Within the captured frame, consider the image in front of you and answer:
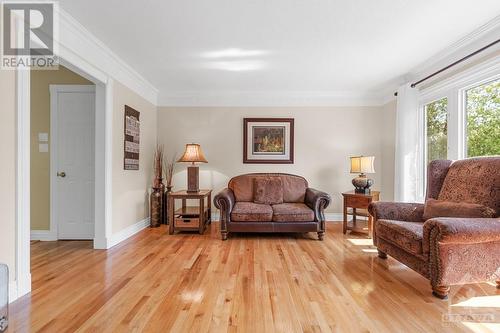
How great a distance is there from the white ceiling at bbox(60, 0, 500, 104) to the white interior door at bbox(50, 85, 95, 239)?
961 mm

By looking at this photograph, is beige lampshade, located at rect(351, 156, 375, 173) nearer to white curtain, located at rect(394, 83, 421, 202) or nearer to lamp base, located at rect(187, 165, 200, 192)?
white curtain, located at rect(394, 83, 421, 202)

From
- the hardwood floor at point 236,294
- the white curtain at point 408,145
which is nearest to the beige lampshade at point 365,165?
the white curtain at point 408,145

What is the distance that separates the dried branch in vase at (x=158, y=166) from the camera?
432 cm

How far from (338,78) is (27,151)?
3.87 metres

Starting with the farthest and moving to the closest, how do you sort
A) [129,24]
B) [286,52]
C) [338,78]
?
[338,78], [286,52], [129,24]

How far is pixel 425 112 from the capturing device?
3750 millimetres

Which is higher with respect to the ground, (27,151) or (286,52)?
(286,52)

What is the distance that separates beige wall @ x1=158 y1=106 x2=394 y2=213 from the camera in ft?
15.3

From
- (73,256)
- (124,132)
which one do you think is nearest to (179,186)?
(124,132)

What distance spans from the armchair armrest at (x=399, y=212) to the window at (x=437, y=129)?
3.53 feet

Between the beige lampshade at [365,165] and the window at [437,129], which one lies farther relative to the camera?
the beige lampshade at [365,165]

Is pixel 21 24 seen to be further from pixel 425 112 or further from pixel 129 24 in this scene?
pixel 425 112

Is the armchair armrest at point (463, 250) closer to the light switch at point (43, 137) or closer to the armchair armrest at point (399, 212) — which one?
the armchair armrest at point (399, 212)

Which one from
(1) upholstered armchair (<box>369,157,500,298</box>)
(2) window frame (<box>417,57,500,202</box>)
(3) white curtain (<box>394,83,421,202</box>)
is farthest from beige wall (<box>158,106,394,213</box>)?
(1) upholstered armchair (<box>369,157,500,298</box>)
